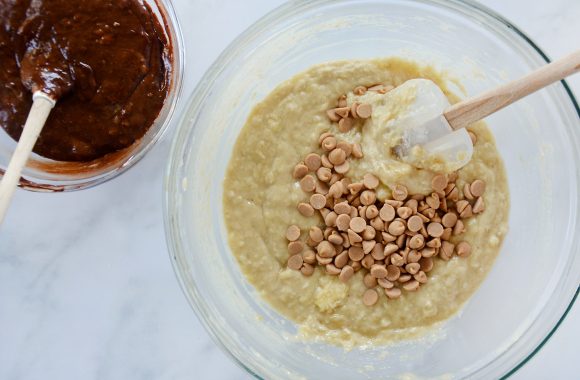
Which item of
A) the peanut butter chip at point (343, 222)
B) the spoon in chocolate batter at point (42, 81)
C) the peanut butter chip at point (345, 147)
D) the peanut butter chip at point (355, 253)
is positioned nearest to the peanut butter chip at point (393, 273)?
the peanut butter chip at point (355, 253)

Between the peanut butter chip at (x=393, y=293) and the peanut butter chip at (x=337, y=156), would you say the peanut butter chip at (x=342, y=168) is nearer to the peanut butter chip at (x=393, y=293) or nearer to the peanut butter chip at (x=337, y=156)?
the peanut butter chip at (x=337, y=156)

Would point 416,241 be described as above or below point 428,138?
below

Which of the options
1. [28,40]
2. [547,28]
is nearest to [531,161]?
[547,28]

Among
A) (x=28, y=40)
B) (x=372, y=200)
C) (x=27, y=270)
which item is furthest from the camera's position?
(x=27, y=270)

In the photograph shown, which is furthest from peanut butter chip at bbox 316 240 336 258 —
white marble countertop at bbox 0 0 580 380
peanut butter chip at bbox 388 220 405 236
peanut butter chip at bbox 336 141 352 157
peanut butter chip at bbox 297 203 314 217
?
white marble countertop at bbox 0 0 580 380

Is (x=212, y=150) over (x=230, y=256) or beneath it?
over

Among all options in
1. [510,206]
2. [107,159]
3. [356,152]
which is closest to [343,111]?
[356,152]

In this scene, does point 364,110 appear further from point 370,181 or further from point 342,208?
point 342,208

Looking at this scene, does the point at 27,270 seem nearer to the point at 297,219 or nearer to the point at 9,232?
the point at 9,232
